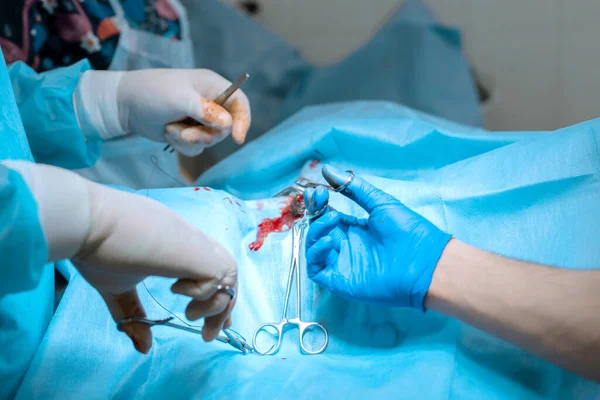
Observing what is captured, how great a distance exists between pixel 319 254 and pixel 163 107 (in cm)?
57

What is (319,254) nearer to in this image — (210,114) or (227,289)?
(227,289)

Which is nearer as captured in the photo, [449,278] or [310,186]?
[449,278]

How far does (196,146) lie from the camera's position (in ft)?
4.21

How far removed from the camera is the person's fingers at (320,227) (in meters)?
1.06

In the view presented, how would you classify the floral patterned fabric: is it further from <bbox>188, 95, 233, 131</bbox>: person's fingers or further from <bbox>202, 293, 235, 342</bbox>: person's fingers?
<bbox>202, 293, 235, 342</bbox>: person's fingers

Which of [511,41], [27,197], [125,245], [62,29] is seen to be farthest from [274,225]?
[511,41]

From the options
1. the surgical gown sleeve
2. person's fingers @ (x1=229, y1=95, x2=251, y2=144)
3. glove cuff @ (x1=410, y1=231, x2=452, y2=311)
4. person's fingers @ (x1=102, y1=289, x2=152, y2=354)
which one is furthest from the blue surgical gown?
glove cuff @ (x1=410, y1=231, x2=452, y2=311)

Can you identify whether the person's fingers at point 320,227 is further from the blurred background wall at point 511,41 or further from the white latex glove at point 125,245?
the blurred background wall at point 511,41

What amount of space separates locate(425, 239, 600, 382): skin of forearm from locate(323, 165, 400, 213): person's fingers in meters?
0.17

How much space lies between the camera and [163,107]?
126cm

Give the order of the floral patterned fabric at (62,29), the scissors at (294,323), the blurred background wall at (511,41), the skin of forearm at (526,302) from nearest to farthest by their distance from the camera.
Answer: the skin of forearm at (526,302), the scissors at (294,323), the floral patterned fabric at (62,29), the blurred background wall at (511,41)

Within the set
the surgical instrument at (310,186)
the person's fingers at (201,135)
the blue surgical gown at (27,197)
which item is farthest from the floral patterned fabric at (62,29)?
the surgical instrument at (310,186)

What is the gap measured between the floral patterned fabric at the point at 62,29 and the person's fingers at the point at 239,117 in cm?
67

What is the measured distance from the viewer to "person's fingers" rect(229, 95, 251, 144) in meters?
1.26
